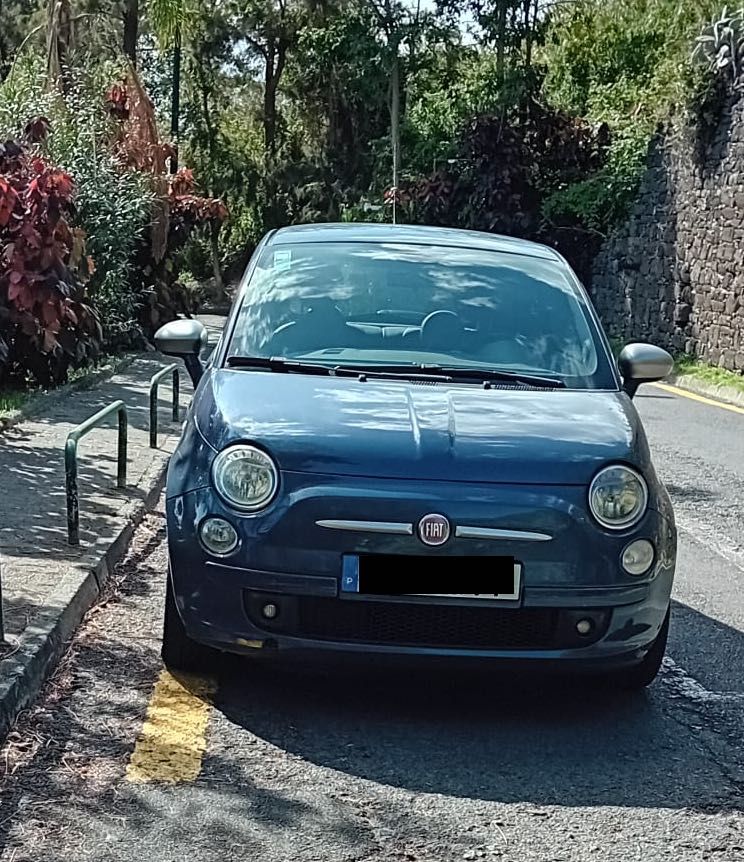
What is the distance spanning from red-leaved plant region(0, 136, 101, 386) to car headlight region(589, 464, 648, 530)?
6.95m

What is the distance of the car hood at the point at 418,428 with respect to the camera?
Result: 4.41m

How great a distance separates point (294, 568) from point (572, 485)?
0.95 metres

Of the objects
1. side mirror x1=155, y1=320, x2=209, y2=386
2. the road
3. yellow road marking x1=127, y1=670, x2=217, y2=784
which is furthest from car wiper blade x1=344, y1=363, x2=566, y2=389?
yellow road marking x1=127, y1=670, x2=217, y2=784

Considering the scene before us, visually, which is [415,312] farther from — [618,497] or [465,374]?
[618,497]

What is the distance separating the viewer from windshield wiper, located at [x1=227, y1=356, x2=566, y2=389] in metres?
5.17

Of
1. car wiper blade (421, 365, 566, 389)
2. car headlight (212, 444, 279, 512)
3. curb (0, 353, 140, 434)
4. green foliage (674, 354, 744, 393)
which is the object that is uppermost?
car wiper blade (421, 365, 566, 389)

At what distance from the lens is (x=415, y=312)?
562cm

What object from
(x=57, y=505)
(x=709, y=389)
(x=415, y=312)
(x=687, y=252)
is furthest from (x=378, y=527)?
(x=687, y=252)

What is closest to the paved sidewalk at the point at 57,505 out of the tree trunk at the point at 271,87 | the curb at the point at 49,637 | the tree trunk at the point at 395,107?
the curb at the point at 49,637

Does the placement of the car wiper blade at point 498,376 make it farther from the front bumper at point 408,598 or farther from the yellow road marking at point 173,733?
the yellow road marking at point 173,733

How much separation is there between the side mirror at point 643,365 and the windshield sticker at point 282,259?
4.91 ft

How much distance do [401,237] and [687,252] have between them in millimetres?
16941

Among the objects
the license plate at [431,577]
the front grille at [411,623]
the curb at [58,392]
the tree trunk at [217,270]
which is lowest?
the tree trunk at [217,270]

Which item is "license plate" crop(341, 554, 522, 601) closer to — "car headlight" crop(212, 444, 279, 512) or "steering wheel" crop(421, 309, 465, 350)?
"car headlight" crop(212, 444, 279, 512)
